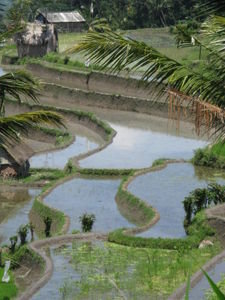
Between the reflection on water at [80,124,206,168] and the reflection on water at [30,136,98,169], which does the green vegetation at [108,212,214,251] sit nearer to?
the reflection on water at [80,124,206,168]

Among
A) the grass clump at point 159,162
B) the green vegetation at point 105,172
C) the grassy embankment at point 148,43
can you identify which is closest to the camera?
the green vegetation at point 105,172

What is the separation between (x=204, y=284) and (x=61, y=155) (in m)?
15.7

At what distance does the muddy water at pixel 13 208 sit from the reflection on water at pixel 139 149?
194 centimetres

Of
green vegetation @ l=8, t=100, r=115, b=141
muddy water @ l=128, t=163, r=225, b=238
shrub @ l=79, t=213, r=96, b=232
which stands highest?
shrub @ l=79, t=213, r=96, b=232

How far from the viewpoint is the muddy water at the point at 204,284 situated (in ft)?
42.3

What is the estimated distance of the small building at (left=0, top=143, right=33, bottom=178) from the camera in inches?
1001

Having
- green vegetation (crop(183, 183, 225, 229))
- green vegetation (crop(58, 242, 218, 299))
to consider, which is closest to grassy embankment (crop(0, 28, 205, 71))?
green vegetation (crop(183, 183, 225, 229))

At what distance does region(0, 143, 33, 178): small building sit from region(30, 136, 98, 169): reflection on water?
159 centimetres

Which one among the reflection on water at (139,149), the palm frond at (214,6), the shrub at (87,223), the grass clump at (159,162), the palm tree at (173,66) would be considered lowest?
the reflection on water at (139,149)

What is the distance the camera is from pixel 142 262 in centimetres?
1558

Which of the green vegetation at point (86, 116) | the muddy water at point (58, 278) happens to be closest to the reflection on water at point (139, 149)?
the green vegetation at point (86, 116)

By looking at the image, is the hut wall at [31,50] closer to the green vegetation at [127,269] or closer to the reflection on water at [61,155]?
the reflection on water at [61,155]

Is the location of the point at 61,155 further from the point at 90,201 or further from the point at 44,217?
the point at 44,217

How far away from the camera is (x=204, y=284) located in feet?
44.2
